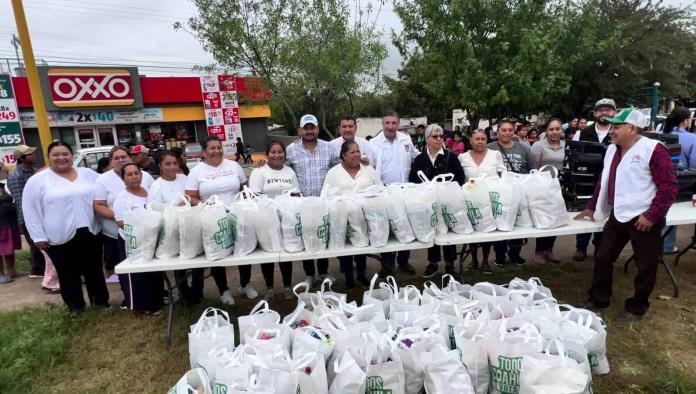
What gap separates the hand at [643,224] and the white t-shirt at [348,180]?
203 centimetres

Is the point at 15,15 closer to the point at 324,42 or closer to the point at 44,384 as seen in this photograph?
the point at 44,384

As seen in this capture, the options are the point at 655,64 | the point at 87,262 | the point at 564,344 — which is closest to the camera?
the point at 564,344

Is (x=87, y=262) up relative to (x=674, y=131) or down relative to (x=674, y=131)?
down

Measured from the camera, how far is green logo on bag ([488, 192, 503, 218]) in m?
3.11

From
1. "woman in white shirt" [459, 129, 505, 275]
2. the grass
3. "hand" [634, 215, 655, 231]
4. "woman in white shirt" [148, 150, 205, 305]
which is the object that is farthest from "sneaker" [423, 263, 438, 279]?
"woman in white shirt" [148, 150, 205, 305]

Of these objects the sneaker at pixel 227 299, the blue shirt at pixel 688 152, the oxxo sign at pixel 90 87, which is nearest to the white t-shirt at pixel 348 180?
the sneaker at pixel 227 299

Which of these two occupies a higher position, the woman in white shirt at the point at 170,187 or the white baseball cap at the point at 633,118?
the white baseball cap at the point at 633,118

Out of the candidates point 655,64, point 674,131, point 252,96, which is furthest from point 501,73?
point 655,64

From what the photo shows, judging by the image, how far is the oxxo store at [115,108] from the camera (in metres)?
17.1

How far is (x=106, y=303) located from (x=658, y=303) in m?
5.14

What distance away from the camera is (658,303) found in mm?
3492

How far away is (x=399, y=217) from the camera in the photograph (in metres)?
2.98

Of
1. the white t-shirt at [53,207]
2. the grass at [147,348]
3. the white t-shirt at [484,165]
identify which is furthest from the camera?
the white t-shirt at [484,165]

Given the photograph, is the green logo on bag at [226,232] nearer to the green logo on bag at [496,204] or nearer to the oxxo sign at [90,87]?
the green logo on bag at [496,204]
